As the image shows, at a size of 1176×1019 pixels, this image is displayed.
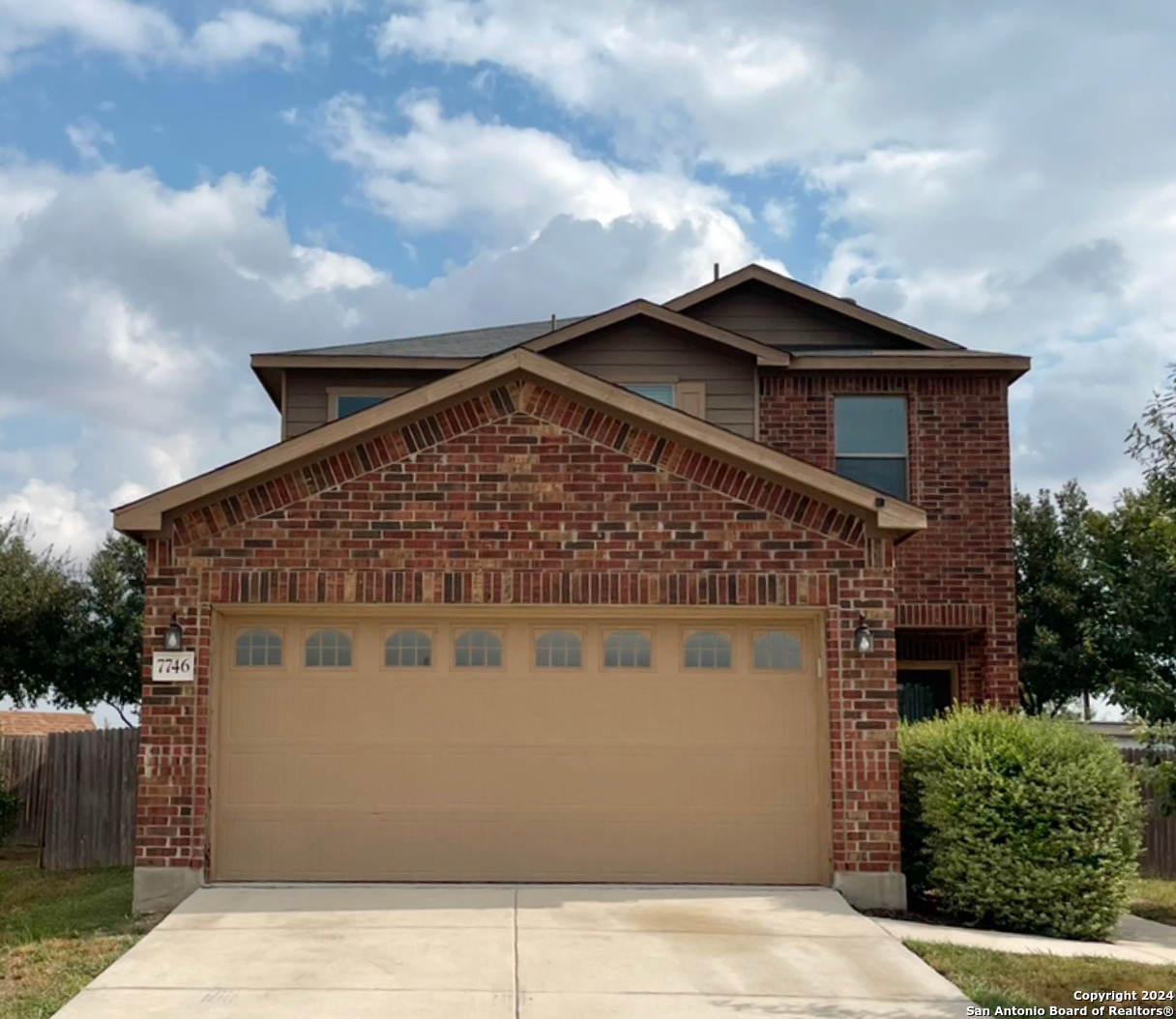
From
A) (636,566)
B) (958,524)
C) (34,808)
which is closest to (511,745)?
(636,566)

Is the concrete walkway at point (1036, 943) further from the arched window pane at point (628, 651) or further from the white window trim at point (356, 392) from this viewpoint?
the white window trim at point (356, 392)

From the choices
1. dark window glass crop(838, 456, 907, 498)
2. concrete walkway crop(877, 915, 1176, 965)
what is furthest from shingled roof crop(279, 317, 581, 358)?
concrete walkway crop(877, 915, 1176, 965)

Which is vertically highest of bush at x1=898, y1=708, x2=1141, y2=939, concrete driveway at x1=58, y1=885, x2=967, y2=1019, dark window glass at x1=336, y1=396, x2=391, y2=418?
dark window glass at x1=336, y1=396, x2=391, y2=418

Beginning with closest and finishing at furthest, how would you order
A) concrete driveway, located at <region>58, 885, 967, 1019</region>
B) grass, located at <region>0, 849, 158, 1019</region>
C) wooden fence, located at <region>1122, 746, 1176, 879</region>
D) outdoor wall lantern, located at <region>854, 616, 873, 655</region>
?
1. concrete driveway, located at <region>58, 885, 967, 1019</region>
2. grass, located at <region>0, 849, 158, 1019</region>
3. outdoor wall lantern, located at <region>854, 616, 873, 655</region>
4. wooden fence, located at <region>1122, 746, 1176, 879</region>

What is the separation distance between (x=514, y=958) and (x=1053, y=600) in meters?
19.1

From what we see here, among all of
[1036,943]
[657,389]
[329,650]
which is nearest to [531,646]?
[329,650]

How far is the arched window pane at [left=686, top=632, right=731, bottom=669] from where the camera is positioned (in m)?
12.1

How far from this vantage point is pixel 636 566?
11.8 m

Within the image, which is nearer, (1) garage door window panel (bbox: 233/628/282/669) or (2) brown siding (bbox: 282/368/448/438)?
(1) garage door window panel (bbox: 233/628/282/669)

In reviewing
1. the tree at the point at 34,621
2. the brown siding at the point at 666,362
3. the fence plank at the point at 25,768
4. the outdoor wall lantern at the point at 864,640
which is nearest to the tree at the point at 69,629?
the tree at the point at 34,621

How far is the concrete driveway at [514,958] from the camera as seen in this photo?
8305mm

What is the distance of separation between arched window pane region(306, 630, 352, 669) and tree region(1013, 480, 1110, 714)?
53.5 ft

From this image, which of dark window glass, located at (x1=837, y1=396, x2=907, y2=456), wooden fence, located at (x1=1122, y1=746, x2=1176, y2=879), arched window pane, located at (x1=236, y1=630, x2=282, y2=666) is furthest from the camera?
wooden fence, located at (x1=1122, y1=746, x2=1176, y2=879)

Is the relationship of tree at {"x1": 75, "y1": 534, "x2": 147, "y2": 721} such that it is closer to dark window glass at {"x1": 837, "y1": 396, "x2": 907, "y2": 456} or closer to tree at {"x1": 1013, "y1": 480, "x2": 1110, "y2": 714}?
dark window glass at {"x1": 837, "y1": 396, "x2": 907, "y2": 456}
